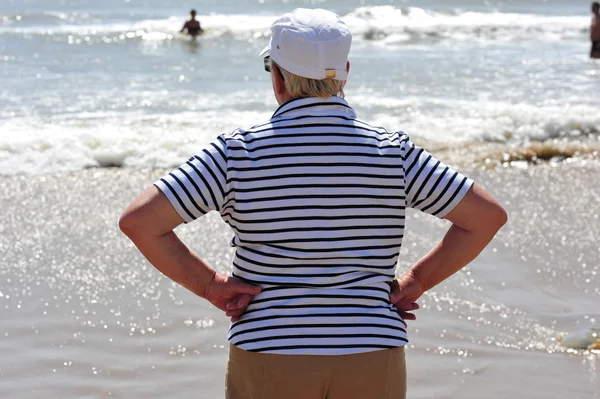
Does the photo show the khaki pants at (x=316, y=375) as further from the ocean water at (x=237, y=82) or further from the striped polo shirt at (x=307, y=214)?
the ocean water at (x=237, y=82)

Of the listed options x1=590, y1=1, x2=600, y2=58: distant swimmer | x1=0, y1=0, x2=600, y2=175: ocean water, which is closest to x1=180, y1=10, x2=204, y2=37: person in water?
x1=0, y1=0, x2=600, y2=175: ocean water

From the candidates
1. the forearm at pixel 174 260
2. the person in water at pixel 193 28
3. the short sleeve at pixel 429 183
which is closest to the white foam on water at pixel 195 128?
the forearm at pixel 174 260

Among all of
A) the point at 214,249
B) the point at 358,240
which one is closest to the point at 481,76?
the point at 214,249

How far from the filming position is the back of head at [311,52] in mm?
2137

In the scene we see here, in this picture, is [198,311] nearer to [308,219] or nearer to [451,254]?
[451,254]

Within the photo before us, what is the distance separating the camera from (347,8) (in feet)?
95.0

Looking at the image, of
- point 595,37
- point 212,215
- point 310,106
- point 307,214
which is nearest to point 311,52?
point 310,106

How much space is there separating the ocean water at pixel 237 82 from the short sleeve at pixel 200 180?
20.1 feet

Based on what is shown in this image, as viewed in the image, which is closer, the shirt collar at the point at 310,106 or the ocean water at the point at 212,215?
the shirt collar at the point at 310,106

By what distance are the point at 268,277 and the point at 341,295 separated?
0.18 m

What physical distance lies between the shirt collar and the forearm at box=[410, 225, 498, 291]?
0.45 meters

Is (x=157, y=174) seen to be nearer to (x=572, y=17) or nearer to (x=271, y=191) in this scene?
(x=271, y=191)

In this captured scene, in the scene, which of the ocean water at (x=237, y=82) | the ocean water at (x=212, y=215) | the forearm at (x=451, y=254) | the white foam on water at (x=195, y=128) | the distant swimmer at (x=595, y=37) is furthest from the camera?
the distant swimmer at (x=595, y=37)

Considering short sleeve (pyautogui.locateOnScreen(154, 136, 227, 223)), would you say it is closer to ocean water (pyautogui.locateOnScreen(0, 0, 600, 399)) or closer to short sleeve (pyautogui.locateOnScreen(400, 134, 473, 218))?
short sleeve (pyautogui.locateOnScreen(400, 134, 473, 218))
